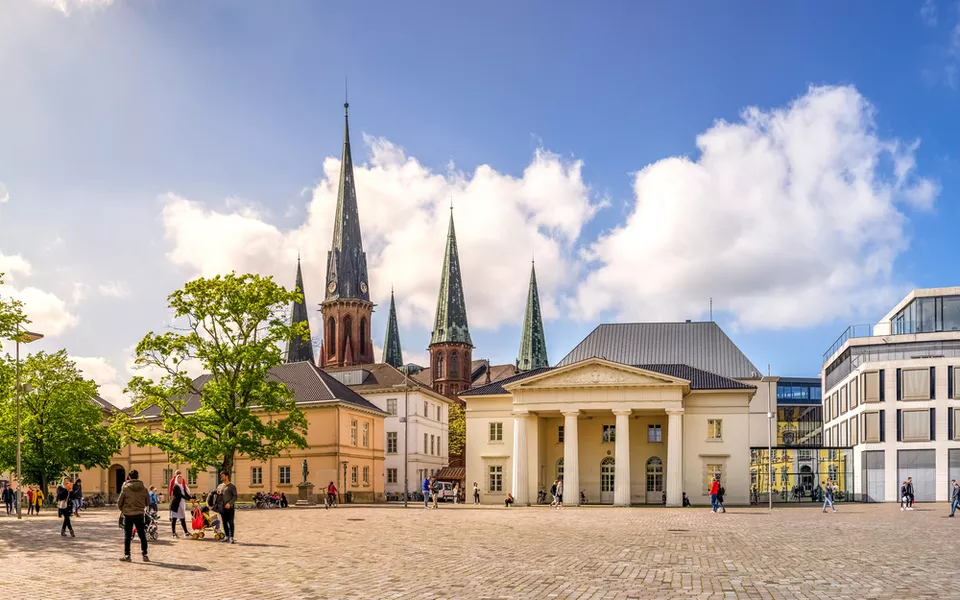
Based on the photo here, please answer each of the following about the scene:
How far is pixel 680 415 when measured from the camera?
2372 inches

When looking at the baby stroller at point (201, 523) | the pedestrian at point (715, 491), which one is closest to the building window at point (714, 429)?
the pedestrian at point (715, 491)

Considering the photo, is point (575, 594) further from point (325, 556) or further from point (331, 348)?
point (331, 348)

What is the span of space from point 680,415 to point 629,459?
541 centimetres

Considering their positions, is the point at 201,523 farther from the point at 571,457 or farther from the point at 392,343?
the point at 392,343

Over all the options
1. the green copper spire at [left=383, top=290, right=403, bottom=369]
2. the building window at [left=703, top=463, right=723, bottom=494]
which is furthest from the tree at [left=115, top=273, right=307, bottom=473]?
the green copper spire at [left=383, top=290, right=403, bottom=369]

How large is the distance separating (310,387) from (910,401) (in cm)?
4582

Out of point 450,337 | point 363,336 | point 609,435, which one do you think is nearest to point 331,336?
point 363,336

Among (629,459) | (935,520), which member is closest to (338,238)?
(629,459)

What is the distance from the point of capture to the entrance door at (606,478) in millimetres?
66000

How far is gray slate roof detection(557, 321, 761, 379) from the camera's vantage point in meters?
76.1

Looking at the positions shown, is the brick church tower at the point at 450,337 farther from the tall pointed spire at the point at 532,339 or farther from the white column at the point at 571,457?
the white column at the point at 571,457

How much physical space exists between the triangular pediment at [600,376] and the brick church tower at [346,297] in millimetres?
74356

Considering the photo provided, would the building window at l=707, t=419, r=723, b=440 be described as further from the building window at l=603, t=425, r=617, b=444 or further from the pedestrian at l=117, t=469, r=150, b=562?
the pedestrian at l=117, t=469, r=150, b=562

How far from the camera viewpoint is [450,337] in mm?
140125
